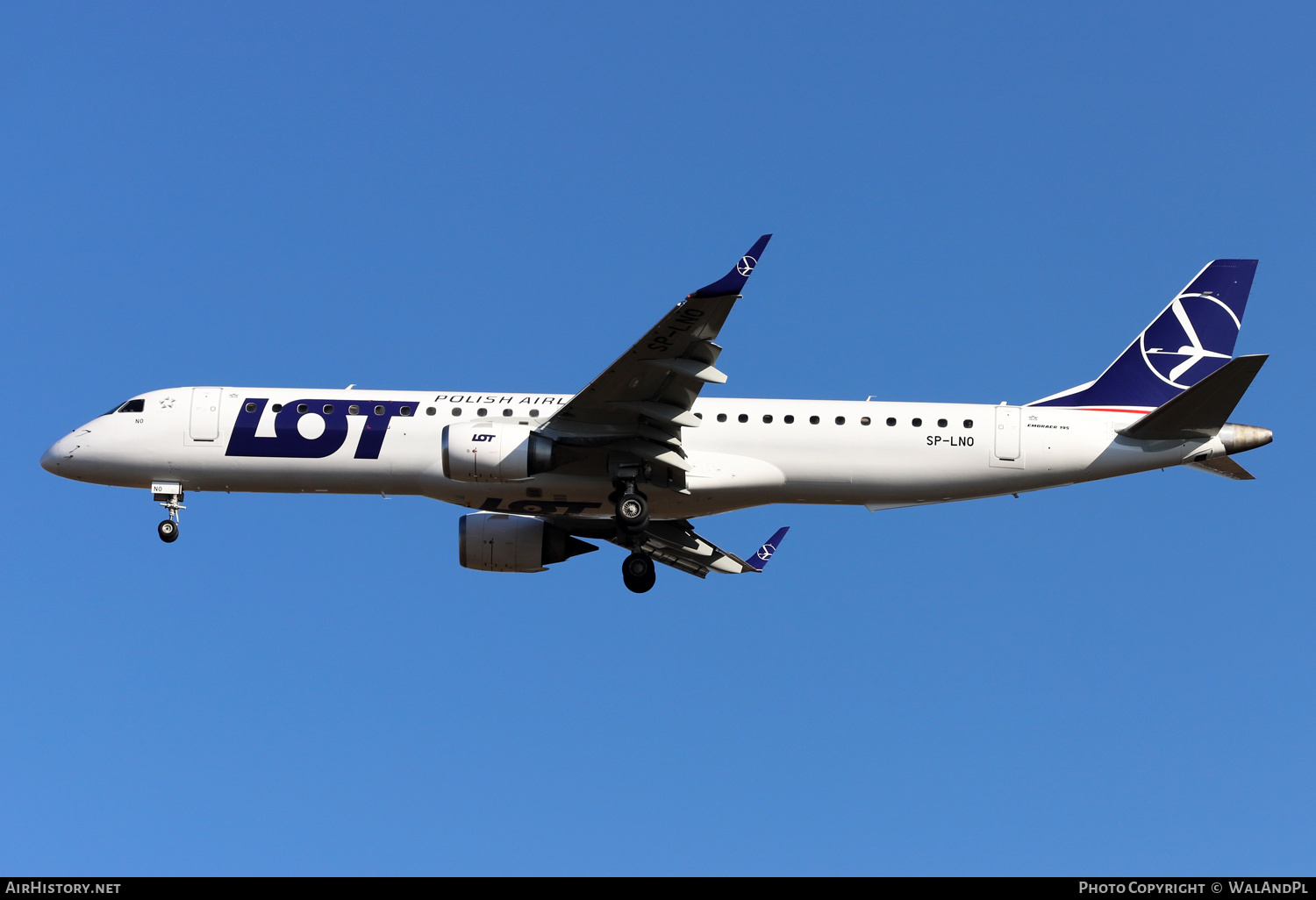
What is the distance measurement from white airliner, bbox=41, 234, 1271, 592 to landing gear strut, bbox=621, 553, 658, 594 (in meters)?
0.06

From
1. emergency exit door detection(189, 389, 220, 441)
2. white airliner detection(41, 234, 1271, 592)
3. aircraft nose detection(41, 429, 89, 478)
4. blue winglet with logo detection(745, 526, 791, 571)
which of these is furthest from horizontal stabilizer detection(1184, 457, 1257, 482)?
aircraft nose detection(41, 429, 89, 478)

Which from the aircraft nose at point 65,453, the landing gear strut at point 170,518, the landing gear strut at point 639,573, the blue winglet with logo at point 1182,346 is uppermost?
the blue winglet with logo at point 1182,346

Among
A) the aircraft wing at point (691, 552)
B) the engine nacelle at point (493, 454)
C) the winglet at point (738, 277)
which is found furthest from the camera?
the aircraft wing at point (691, 552)

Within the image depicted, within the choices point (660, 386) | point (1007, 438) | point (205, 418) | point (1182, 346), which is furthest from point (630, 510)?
point (1182, 346)

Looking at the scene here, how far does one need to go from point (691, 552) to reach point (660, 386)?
27.8 ft

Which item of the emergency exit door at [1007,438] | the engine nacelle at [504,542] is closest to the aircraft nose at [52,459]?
the engine nacelle at [504,542]

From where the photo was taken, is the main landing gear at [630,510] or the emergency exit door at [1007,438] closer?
the main landing gear at [630,510]

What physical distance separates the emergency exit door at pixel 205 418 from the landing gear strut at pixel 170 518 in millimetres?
1692

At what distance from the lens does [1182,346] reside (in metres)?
34.0

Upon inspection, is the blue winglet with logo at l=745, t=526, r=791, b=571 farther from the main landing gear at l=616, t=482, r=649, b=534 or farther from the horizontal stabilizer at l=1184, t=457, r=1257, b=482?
the horizontal stabilizer at l=1184, t=457, r=1257, b=482

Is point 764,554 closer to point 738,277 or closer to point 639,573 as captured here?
point 639,573

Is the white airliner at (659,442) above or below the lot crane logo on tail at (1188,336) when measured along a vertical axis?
below

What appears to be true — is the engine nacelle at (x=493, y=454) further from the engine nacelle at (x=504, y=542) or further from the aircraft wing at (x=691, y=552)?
the aircraft wing at (x=691, y=552)

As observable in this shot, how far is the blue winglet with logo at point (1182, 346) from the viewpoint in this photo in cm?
3372
